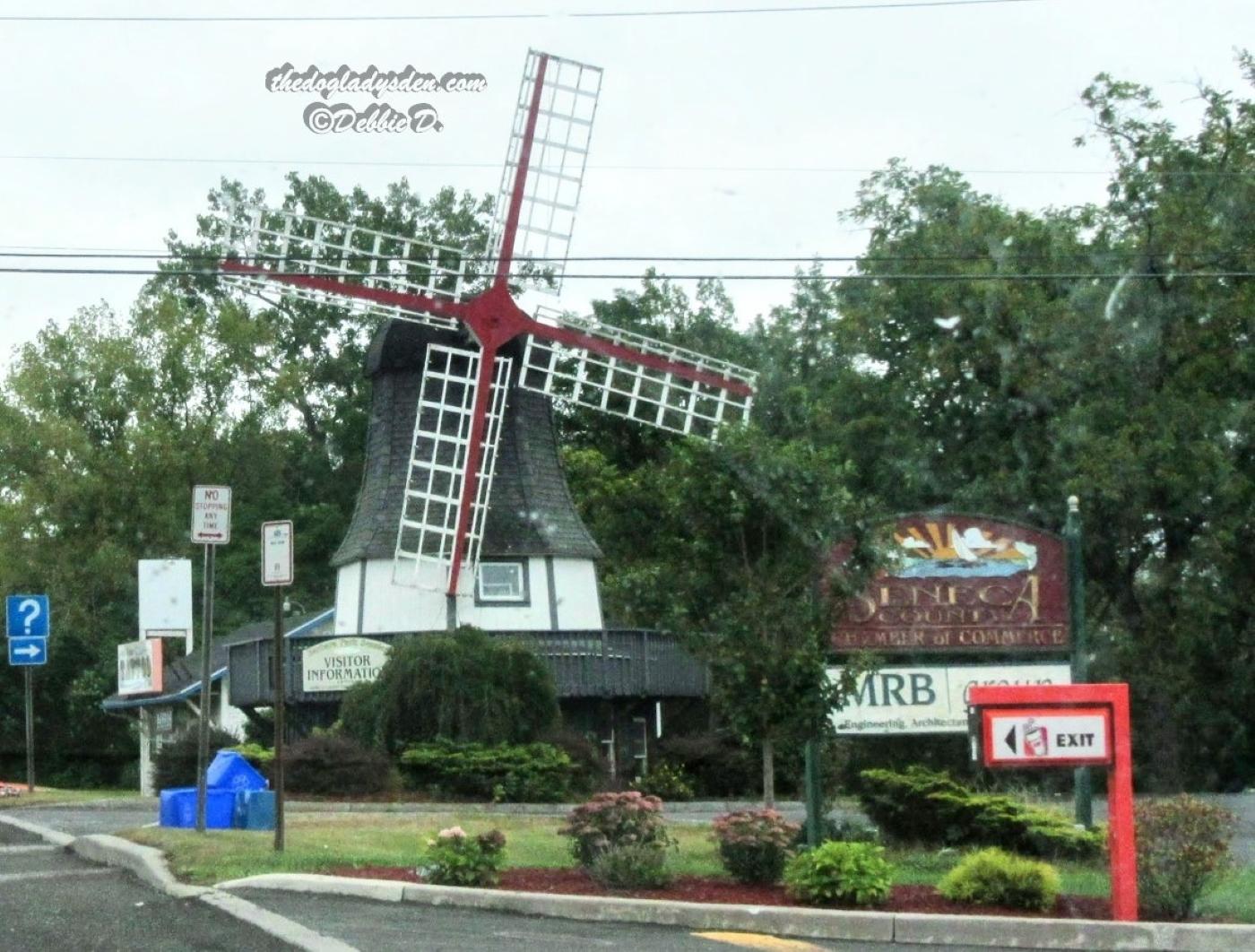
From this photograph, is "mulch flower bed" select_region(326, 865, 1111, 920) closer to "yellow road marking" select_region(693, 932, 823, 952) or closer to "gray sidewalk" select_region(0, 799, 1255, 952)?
"gray sidewalk" select_region(0, 799, 1255, 952)

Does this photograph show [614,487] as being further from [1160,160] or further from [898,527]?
[898,527]

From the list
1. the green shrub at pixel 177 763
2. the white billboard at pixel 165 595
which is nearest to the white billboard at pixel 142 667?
the white billboard at pixel 165 595

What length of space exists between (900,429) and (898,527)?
865 inches

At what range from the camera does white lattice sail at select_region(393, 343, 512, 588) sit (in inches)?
1422

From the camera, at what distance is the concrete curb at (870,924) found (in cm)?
1261

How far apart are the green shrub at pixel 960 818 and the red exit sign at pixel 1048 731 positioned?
16.1ft

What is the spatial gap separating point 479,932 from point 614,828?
2.45 m

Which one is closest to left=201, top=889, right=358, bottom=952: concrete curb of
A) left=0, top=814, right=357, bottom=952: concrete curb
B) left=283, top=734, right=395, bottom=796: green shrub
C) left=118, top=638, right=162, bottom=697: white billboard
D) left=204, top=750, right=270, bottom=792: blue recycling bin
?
left=0, top=814, right=357, bottom=952: concrete curb

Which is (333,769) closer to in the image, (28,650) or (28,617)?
(28,650)

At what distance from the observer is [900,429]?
132 feet

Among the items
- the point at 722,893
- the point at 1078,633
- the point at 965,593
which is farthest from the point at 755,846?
the point at 1078,633

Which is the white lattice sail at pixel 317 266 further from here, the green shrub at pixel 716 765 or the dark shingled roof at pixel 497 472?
the green shrub at pixel 716 765

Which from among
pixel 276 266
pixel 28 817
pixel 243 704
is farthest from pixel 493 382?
pixel 28 817

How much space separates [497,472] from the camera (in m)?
37.5
